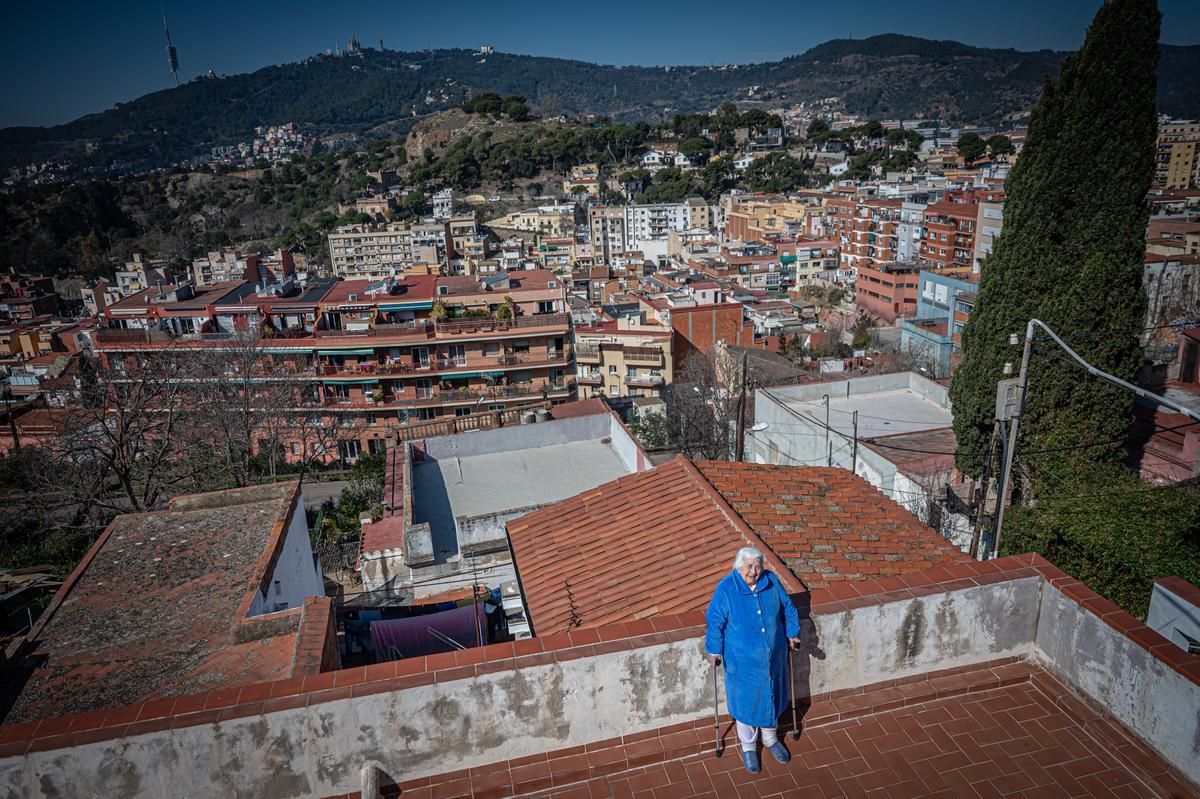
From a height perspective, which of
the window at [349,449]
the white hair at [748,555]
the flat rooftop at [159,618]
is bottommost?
the window at [349,449]

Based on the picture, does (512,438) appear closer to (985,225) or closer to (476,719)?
(476,719)

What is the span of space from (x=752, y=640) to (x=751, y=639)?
1cm

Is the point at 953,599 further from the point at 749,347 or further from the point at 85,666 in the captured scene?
the point at 749,347

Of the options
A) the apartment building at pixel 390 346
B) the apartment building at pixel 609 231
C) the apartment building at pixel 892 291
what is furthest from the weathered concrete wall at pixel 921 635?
the apartment building at pixel 609 231

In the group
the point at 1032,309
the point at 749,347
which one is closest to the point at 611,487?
the point at 1032,309

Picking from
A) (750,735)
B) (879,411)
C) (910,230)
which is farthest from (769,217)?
(750,735)

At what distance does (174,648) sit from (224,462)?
18.3 meters

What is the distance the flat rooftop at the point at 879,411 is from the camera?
1744 centimetres

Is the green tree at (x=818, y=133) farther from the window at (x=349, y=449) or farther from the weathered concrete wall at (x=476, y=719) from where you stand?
the weathered concrete wall at (x=476, y=719)

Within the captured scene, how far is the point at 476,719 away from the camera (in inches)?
→ 144

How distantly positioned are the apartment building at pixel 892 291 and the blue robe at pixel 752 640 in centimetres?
5329

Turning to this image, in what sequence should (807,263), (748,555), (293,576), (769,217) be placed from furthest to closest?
(769,217)
(807,263)
(293,576)
(748,555)

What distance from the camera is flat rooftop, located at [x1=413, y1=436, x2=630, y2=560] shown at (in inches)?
479

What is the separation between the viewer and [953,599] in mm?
4172
